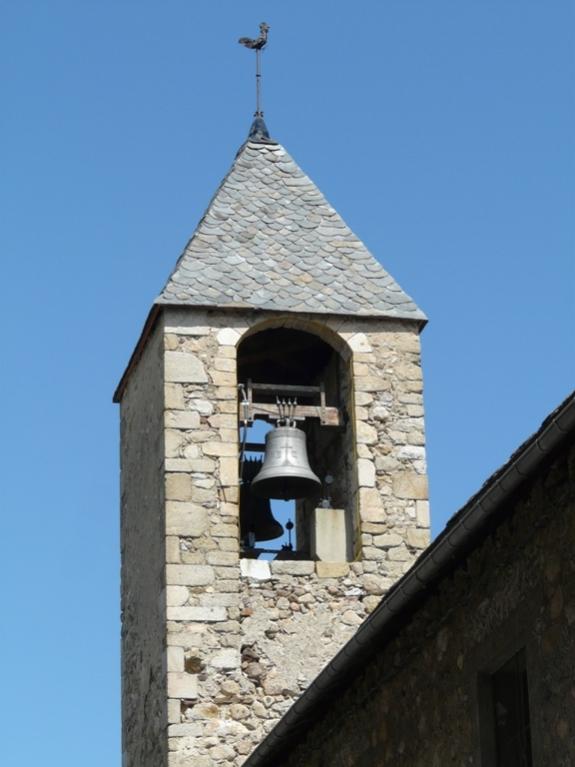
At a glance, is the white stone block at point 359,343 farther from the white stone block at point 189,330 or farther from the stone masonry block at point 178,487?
the stone masonry block at point 178,487

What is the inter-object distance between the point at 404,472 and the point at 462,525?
6.94 metres

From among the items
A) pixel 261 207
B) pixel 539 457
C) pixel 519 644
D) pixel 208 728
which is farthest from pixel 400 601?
pixel 261 207

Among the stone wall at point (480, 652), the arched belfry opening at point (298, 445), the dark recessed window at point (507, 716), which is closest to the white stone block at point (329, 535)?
the arched belfry opening at point (298, 445)

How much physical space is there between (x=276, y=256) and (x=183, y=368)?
4.53ft

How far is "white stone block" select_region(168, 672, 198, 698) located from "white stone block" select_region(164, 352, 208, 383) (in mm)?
2241

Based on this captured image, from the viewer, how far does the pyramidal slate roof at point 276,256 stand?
1573 centimetres

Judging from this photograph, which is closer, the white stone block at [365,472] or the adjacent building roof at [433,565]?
the adjacent building roof at [433,565]

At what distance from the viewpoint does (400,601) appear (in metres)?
9.38

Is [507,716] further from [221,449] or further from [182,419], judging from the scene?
[182,419]

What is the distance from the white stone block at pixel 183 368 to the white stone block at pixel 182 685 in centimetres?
224

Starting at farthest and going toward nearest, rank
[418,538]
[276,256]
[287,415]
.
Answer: [276,256] < [287,415] < [418,538]

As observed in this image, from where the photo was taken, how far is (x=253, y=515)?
1594 centimetres

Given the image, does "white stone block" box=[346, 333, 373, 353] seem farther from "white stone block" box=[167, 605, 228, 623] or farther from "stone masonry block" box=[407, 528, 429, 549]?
"white stone block" box=[167, 605, 228, 623]

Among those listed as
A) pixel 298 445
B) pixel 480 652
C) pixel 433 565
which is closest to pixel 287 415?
pixel 298 445
